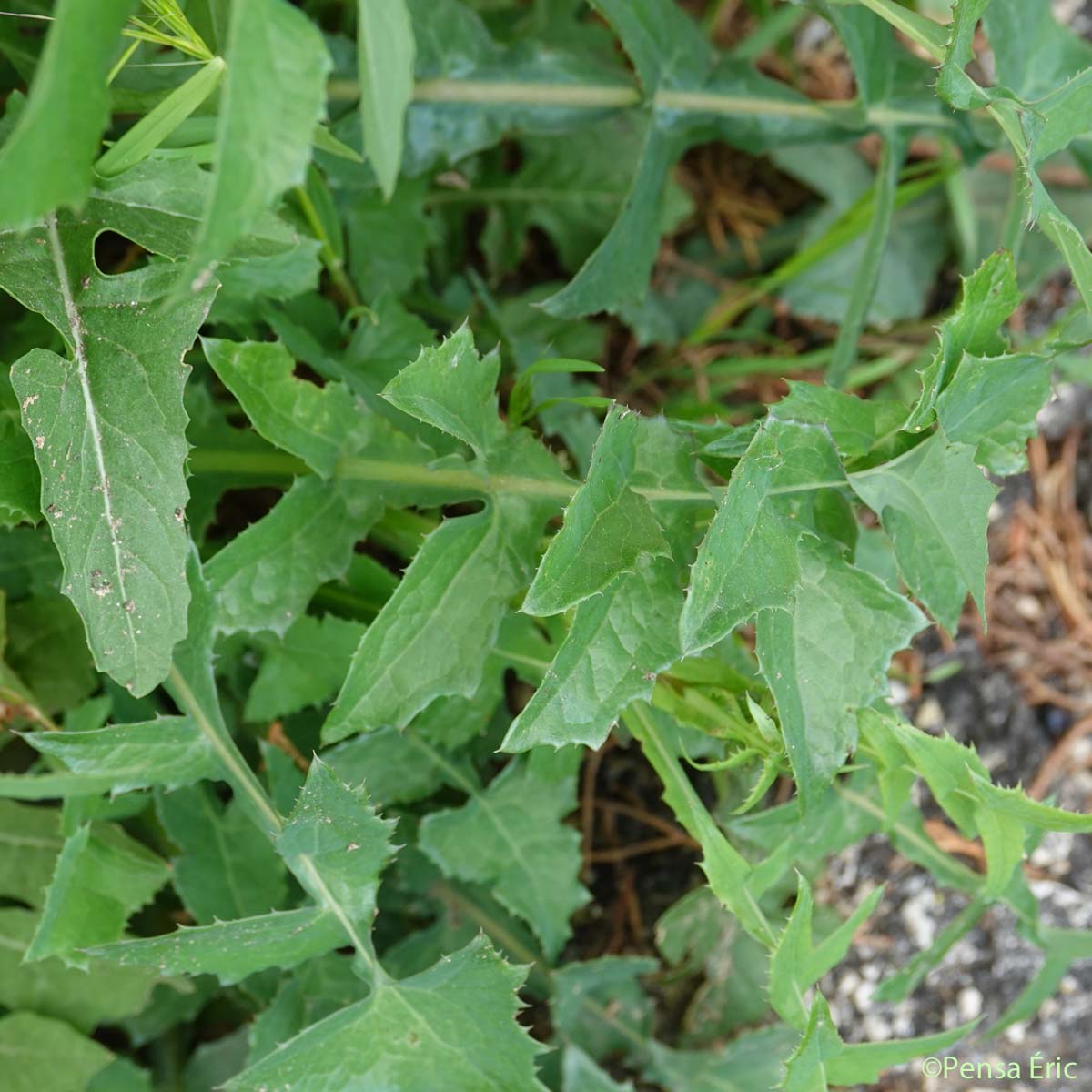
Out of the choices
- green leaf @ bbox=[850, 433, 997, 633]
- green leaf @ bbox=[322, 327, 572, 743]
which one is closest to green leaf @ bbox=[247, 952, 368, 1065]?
green leaf @ bbox=[322, 327, 572, 743]

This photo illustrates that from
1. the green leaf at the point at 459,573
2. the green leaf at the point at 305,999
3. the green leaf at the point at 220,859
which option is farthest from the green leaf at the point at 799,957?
the green leaf at the point at 220,859

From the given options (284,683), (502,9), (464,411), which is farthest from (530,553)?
(502,9)

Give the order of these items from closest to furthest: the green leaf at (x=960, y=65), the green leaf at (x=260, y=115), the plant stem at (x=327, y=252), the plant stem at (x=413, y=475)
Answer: the green leaf at (x=260, y=115) → the green leaf at (x=960, y=65) → the plant stem at (x=413, y=475) → the plant stem at (x=327, y=252)

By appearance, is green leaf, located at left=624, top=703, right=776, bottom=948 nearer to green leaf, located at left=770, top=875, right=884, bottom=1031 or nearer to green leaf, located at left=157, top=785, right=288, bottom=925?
green leaf, located at left=770, top=875, right=884, bottom=1031

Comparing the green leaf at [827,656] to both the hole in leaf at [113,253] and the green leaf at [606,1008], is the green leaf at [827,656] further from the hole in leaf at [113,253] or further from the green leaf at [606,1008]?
the hole in leaf at [113,253]

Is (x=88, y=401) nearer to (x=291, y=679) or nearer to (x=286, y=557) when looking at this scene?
(x=286, y=557)

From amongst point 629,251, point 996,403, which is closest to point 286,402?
point 629,251
